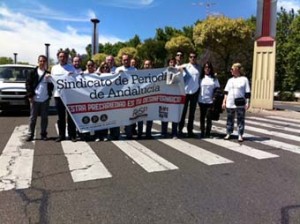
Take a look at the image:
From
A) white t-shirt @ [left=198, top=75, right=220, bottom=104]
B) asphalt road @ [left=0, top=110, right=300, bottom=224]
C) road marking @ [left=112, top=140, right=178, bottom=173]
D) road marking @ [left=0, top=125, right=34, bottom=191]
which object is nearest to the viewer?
asphalt road @ [left=0, top=110, right=300, bottom=224]

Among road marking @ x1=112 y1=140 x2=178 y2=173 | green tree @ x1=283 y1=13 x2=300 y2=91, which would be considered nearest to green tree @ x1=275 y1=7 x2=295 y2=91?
green tree @ x1=283 y1=13 x2=300 y2=91

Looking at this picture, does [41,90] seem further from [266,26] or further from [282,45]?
[282,45]

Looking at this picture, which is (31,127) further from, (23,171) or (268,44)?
(268,44)

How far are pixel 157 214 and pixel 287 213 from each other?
1417 millimetres

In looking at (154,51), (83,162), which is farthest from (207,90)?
(154,51)

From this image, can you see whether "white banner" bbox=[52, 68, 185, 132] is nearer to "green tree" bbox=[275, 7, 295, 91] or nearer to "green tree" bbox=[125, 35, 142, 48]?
"green tree" bbox=[275, 7, 295, 91]

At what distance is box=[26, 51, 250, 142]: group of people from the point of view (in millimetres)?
9750

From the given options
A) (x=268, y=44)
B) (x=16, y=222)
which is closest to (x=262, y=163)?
(x=16, y=222)

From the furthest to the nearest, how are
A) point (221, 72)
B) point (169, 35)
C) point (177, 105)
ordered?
point (169, 35), point (221, 72), point (177, 105)

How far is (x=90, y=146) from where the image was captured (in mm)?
9117

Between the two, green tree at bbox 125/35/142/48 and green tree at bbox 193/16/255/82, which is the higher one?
green tree at bbox 125/35/142/48

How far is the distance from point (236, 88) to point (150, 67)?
212cm

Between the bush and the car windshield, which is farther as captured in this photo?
the bush

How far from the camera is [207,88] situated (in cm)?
1038
